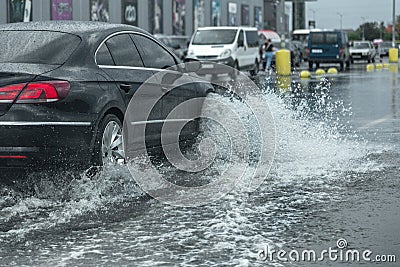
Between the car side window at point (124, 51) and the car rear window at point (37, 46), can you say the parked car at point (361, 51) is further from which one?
the car rear window at point (37, 46)

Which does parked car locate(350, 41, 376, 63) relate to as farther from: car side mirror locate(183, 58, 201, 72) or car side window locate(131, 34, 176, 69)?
car side window locate(131, 34, 176, 69)

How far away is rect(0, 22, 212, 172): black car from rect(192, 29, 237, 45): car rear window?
21533mm

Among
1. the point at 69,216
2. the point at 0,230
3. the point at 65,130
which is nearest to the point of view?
the point at 0,230

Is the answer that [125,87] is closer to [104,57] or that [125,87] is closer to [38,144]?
[104,57]

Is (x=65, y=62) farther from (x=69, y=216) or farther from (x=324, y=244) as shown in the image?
(x=324, y=244)

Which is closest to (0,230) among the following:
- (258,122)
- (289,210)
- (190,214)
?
(190,214)

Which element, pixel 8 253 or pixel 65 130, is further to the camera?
pixel 65 130

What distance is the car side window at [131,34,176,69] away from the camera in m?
7.52

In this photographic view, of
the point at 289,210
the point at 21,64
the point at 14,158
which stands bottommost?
the point at 289,210

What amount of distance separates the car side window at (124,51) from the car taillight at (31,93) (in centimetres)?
105

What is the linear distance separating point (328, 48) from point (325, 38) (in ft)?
2.84

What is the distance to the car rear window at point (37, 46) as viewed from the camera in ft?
20.9

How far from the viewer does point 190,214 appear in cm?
565

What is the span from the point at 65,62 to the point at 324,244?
2.66 m
